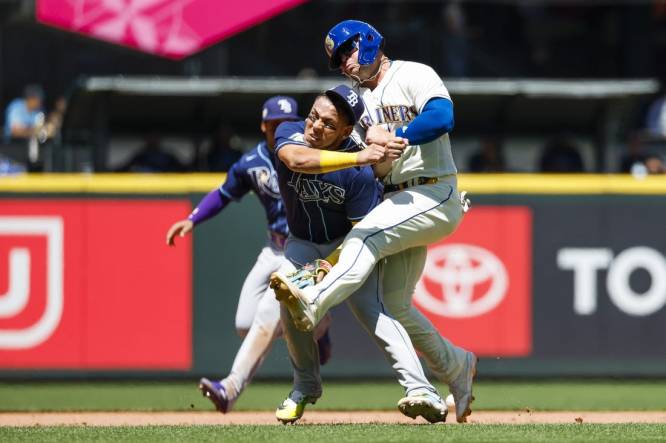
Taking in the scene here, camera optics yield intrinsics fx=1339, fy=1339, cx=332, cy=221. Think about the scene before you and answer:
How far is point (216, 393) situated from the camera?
6.84 m

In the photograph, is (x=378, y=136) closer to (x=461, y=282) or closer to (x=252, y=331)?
(x=252, y=331)

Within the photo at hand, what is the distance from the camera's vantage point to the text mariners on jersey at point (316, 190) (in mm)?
6484

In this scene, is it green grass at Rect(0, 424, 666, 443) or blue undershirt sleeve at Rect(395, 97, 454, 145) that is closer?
green grass at Rect(0, 424, 666, 443)

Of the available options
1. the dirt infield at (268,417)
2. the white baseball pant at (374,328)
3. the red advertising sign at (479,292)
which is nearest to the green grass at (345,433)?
the white baseball pant at (374,328)

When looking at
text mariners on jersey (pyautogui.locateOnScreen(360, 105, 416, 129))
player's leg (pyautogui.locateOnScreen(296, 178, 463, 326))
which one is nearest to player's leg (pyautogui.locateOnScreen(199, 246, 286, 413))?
player's leg (pyautogui.locateOnScreen(296, 178, 463, 326))

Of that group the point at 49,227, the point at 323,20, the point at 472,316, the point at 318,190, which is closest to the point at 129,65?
the point at 323,20

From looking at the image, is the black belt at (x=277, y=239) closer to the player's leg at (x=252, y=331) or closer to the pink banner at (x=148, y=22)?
the player's leg at (x=252, y=331)

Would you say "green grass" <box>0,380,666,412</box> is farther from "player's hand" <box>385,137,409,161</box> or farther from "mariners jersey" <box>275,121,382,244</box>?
"player's hand" <box>385,137,409,161</box>

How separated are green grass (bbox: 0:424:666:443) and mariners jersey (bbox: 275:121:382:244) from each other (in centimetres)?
99

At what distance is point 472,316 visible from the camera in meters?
10.2

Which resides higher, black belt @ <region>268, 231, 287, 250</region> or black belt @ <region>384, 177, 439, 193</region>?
black belt @ <region>384, 177, 439, 193</region>

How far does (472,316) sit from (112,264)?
2.76m

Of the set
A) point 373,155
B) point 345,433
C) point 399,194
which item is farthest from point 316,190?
point 345,433

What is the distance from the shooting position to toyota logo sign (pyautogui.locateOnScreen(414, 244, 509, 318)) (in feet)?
33.5
